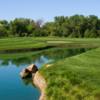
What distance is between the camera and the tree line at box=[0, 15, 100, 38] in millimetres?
140875

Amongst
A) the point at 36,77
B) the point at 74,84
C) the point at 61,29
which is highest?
the point at 74,84

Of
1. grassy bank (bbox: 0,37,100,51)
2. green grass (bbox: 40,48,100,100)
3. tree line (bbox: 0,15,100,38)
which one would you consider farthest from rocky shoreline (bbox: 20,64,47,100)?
tree line (bbox: 0,15,100,38)

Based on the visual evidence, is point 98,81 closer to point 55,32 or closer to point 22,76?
point 22,76

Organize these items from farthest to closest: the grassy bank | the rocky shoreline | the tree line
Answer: the tree line < the grassy bank < the rocky shoreline

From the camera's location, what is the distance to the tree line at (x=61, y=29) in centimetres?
14088

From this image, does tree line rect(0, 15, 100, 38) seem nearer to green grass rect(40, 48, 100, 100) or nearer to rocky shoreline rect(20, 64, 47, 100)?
rocky shoreline rect(20, 64, 47, 100)

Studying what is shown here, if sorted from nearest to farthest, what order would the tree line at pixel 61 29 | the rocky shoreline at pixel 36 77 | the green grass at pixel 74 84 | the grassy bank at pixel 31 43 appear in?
the green grass at pixel 74 84 < the rocky shoreline at pixel 36 77 < the grassy bank at pixel 31 43 < the tree line at pixel 61 29

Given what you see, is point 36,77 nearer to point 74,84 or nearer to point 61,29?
point 74,84

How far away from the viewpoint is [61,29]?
145 metres

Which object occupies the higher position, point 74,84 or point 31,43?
point 74,84

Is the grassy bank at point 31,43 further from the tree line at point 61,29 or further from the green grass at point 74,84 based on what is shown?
the tree line at point 61,29

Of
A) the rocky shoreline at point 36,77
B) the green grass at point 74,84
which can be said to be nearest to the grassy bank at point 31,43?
the rocky shoreline at point 36,77

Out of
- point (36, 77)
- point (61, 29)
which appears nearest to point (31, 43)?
point (36, 77)

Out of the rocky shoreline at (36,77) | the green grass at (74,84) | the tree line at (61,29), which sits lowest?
the tree line at (61,29)
